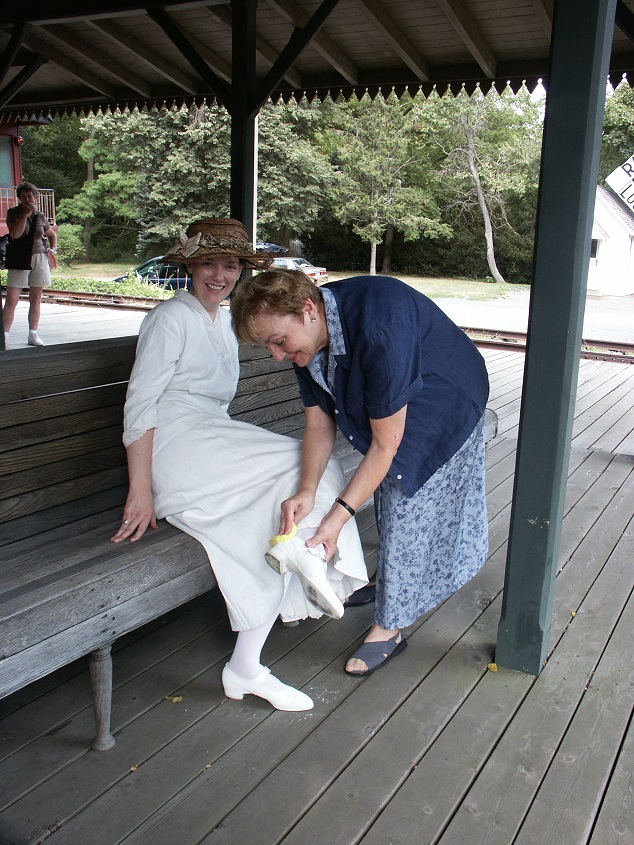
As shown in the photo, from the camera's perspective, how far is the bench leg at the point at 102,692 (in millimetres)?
2078

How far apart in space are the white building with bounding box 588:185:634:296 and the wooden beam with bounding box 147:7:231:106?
92.5 feet

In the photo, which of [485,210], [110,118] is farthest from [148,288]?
[485,210]

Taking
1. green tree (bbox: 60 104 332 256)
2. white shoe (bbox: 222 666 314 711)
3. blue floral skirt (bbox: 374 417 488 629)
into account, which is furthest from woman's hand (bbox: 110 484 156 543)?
green tree (bbox: 60 104 332 256)

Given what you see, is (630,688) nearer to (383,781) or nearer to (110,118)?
(383,781)

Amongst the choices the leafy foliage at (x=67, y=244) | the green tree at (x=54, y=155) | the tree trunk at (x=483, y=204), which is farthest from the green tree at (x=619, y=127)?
the green tree at (x=54, y=155)

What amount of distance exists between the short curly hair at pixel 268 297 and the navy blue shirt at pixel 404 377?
15cm

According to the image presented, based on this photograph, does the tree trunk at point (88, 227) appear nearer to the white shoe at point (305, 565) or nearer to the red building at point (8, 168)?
the red building at point (8, 168)

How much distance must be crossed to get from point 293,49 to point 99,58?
2145 mm

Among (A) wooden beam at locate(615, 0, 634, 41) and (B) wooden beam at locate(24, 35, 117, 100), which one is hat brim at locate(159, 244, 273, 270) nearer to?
(A) wooden beam at locate(615, 0, 634, 41)

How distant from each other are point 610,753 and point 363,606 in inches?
41.6

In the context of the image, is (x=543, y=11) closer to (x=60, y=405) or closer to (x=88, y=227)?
(x=60, y=405)

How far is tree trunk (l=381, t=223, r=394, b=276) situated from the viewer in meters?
31.6

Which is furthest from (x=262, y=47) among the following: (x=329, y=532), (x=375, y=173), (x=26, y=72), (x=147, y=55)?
(x=375, y=173)

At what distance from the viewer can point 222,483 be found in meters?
2.37
